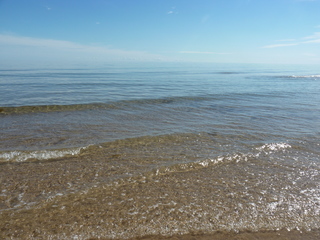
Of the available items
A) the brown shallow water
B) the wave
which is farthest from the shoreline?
the wave

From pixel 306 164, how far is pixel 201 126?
4077mm

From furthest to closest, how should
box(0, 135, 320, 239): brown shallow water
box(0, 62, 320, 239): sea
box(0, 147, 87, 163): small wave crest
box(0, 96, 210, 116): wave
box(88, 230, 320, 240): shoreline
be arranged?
box(0, 96, 210, 116): wave < box(0, 147, 87, 163): small wave crest < box(0, 62, 320, 239): sea < box(0, 135, 320, 239): brown shallow water < box(88, 230, 320, 240): shoreline

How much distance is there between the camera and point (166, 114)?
11.4 metres

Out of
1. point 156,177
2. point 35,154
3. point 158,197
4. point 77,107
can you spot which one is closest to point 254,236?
point 158,197

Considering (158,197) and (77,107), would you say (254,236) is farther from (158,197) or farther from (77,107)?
(77,107)

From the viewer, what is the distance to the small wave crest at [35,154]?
598cm

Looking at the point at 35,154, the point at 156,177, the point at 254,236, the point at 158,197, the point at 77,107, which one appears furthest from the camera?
the point at 77,107

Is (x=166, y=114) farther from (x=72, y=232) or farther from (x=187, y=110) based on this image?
(x=72, y=232)

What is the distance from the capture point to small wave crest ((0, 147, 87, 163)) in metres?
5.98

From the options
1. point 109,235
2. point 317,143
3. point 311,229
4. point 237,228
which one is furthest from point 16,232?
point 317,143

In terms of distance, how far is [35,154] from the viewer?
6.25 m

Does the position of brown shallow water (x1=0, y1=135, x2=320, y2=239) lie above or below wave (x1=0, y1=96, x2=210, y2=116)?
below

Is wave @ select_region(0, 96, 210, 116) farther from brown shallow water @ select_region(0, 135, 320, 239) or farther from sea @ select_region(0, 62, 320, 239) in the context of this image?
brown shallow water @ select_region(0, 135, 320, 239)

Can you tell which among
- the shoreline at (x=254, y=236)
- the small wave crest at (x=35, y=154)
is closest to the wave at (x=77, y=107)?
the small wave crest at (x=35, y=154)
